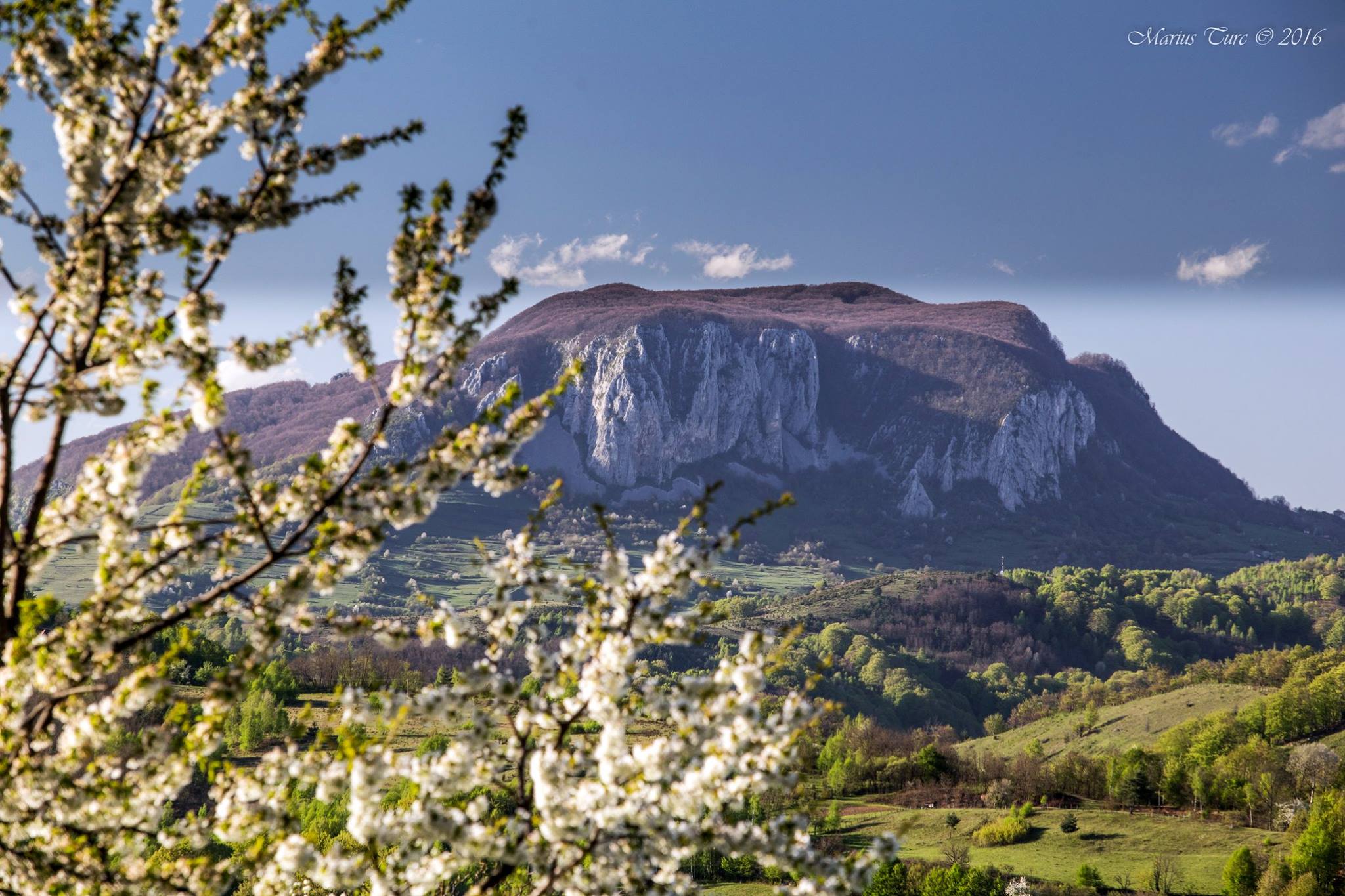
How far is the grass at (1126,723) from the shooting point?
87062 mm

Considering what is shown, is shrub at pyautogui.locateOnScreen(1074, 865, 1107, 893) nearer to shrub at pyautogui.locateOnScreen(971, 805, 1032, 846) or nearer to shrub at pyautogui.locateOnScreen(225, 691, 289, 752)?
shrub at pyautogui.locateOnScreen(971, 805, 1032, 846)

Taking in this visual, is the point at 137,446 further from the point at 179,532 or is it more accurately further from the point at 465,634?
the point at 465,634

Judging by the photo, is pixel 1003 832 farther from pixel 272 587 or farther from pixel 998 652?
pixel 998 652

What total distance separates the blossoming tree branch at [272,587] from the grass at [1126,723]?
90064 mm

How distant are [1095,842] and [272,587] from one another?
57262mm

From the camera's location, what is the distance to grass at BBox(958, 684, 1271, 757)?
286 ft

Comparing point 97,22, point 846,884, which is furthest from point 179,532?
point 846,884

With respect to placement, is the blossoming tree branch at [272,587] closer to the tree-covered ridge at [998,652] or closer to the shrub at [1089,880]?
the shrub at [1089,880]

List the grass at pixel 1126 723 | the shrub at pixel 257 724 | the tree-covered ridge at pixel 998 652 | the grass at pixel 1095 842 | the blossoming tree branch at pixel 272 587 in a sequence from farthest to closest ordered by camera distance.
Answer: the tree-covered ridge at pixel 998 652 < the grass at pixel 1126 723 < the shrub at pixel 257 724 < the grass at pixel 1095 842 < the blossoming tree branch at pixel 272 587

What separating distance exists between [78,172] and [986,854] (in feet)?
177

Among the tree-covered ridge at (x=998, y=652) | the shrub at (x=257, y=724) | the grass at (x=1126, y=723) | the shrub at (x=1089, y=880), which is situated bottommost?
the tree-covered ridge at (x=998, y=652)

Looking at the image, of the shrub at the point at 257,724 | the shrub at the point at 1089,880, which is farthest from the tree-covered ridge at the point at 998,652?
the shrub at the point at 257,724

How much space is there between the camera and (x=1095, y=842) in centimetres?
5081

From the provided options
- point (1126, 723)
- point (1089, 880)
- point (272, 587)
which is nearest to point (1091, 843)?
point (1089, 880)
